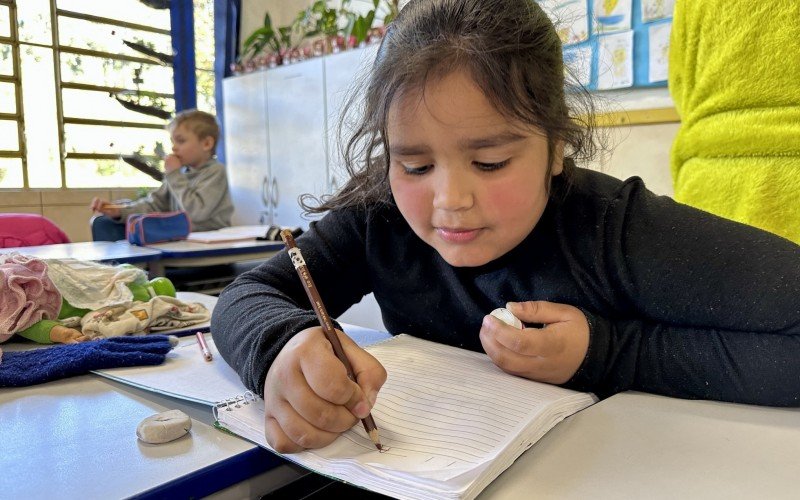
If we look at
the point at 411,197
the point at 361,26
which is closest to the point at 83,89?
the point at 361,26

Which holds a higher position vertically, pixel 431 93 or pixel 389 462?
pixel 431 93

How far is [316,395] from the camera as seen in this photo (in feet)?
1.59

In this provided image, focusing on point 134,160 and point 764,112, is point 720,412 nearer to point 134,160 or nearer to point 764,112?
point 764,112

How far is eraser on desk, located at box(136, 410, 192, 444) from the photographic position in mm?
486

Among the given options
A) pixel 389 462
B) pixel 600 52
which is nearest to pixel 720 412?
pixel 389 462

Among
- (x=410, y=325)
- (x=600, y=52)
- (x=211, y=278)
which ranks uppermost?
(x=600, y=52)

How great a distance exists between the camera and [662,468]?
43 centimetres

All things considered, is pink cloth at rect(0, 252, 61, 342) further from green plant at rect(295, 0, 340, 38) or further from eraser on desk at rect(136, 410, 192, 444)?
green plant at rect(295, 0, 340, 38)

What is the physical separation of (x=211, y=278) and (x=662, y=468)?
1.88m

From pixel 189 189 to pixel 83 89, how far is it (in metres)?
1.16

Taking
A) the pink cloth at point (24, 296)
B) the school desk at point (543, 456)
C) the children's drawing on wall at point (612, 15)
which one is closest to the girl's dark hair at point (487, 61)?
the school desk at point (543, 456)

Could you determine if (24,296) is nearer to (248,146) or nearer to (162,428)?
(162,428)

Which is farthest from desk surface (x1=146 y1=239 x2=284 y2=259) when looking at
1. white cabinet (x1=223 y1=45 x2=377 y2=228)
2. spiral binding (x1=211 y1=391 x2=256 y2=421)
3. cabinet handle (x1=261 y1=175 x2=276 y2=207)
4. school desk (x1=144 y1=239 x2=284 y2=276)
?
cabinet handle (x1=261 y1=175 x2=276 y2=207)

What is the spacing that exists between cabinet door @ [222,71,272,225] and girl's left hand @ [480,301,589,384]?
3.12 metres
